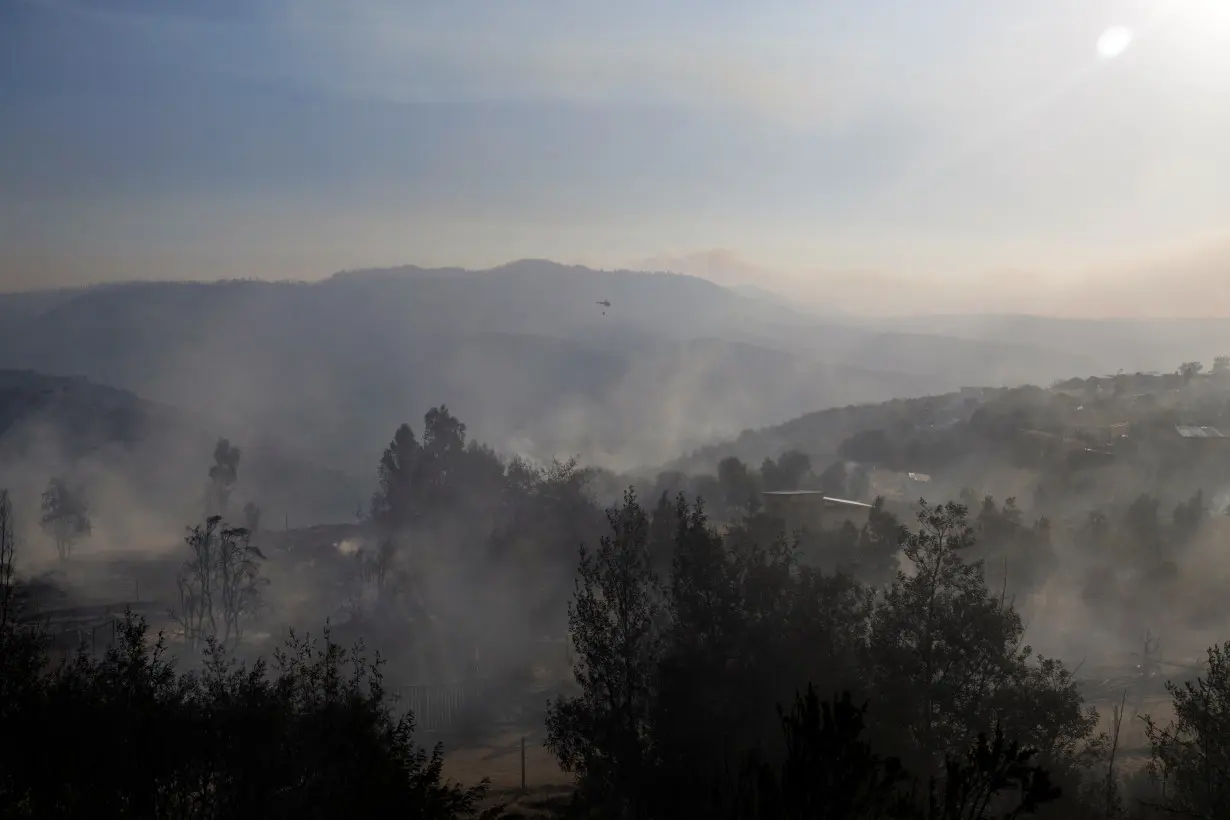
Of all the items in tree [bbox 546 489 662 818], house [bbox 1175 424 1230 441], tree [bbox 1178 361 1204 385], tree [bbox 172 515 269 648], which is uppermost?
tree [bbox 1178 361 1204 385]

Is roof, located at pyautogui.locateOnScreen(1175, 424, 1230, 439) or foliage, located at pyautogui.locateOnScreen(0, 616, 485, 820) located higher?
roof, located at pyautogui.locateOnScreen(1175, 424, 1230, 439)

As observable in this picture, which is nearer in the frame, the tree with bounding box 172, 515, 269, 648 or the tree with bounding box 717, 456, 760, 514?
the tree with bounding box 172, 515, 269, 648

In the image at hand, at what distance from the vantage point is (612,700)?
18.8m

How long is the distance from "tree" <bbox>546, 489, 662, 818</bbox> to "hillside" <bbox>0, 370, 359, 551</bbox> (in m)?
75.1

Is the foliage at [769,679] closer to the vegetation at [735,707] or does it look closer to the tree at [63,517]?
the vegetation at [735,707]

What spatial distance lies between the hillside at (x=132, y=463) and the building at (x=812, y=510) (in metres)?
59.0

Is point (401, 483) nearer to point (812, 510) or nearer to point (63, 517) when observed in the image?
point (812, 510)

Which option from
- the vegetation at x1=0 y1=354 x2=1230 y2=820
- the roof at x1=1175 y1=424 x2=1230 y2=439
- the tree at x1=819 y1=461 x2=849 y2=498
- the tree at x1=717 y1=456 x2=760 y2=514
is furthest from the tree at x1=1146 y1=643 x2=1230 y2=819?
the roof at x1=1175 y1=424 x2=1230 y2=439

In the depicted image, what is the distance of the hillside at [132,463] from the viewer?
9344 cm

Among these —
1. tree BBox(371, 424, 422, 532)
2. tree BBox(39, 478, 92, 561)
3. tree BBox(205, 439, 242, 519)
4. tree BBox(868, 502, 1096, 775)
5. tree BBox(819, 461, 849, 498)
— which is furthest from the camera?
tree BBox(205, 439, 242, 519)

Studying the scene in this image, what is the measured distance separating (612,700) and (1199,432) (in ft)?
212

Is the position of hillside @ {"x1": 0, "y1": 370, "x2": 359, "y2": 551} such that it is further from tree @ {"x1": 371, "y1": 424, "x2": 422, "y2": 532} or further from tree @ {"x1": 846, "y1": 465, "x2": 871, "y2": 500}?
tree @ {"x1": 846, "y1": 465, "x2": 871, "y2": 500}

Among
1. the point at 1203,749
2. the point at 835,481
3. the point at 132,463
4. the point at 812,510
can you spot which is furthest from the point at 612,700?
the point at 132,463

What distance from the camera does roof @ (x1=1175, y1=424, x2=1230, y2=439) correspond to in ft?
212
